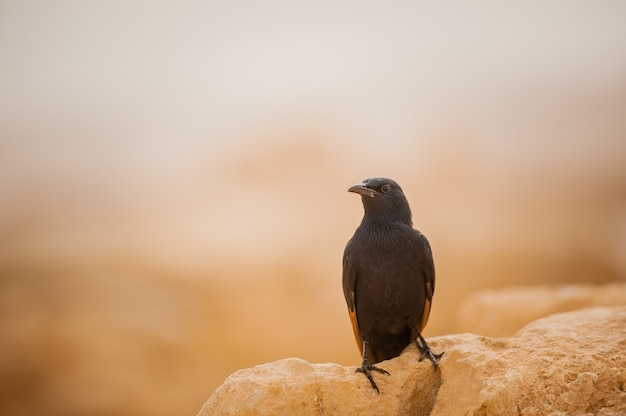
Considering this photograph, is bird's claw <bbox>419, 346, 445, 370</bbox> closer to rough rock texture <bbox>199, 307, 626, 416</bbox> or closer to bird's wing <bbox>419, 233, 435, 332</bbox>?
rough rock texture <bbox>199, 307, 626, 416</bbox>

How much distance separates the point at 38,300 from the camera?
1381 cm

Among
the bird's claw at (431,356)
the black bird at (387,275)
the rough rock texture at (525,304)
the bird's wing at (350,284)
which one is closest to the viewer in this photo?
the bird's claw at (431,356)

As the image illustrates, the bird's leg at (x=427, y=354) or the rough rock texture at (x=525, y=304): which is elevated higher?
the bird's leg at (x=427, y=354)

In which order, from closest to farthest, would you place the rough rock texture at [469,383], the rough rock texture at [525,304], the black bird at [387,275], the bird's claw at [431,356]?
1. the rough rock texture at [469,383]
2. the bird's claw at [431,356]
3. the black bird at [387,275]
4. the rough rock texture at [525,304]

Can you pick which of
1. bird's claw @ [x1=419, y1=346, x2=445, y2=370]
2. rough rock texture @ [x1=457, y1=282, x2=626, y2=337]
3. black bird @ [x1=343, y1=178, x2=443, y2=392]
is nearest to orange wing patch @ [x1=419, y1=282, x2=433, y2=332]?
black bird @ [x1=343, y1=178, x2=443, y2=392]

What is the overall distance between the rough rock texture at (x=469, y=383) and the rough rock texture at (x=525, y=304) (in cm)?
353

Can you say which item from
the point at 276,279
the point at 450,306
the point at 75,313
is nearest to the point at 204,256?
the point at 276,279

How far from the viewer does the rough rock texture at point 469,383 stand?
3479 millimetres

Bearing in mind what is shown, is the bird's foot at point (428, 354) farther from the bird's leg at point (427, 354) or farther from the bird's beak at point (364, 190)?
the bird's beak at point (364, 190)

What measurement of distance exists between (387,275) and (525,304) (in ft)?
15.8

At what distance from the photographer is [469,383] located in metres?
3.69

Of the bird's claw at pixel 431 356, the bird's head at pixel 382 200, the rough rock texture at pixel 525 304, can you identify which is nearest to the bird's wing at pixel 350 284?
the bird's head at pixel 382 200

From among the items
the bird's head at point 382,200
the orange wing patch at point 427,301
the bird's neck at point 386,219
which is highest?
the bird's head at point 382,200

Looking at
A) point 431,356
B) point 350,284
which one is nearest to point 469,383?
point 431,356
